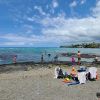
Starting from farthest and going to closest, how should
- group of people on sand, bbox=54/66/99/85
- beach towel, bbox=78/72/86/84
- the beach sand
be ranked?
1. group of people on sand, bbox=54/66/99/85
2. beach towel, bbox=78/72/86/84
3. the beach sand

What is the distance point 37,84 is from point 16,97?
215 inches

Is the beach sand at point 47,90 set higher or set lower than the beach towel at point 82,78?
lower

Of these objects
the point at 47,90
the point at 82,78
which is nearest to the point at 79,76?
the point at 82,78

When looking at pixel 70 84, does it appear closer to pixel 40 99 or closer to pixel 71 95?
pixel 71 95

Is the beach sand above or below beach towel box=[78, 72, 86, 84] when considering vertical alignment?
below

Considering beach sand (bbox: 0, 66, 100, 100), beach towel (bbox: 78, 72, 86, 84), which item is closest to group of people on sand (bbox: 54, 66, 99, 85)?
beach towel (bbox: 78, 72, 86, 84)

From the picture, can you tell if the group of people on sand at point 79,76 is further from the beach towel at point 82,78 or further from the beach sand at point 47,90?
the beach sand at point 47,90

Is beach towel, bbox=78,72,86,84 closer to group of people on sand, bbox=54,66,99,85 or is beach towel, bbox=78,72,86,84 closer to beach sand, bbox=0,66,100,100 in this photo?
group of people on sand, bbox=54,66,99,85

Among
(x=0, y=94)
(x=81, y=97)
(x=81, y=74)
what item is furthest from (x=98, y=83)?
(x=0, y=94)

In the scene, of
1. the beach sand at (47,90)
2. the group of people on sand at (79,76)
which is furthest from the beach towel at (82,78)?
the beach sand at (47,90)

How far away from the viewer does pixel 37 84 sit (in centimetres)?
2297

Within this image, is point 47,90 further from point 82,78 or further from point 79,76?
point 82,78

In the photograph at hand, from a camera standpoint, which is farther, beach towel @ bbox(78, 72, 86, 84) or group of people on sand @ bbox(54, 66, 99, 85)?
group of people on sand @ bbox(54, 66, 99, 85)

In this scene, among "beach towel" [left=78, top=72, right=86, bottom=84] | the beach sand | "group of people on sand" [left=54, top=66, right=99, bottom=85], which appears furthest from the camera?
"group of people on sand" [left=54, top=66, right=99, bottom=85]
